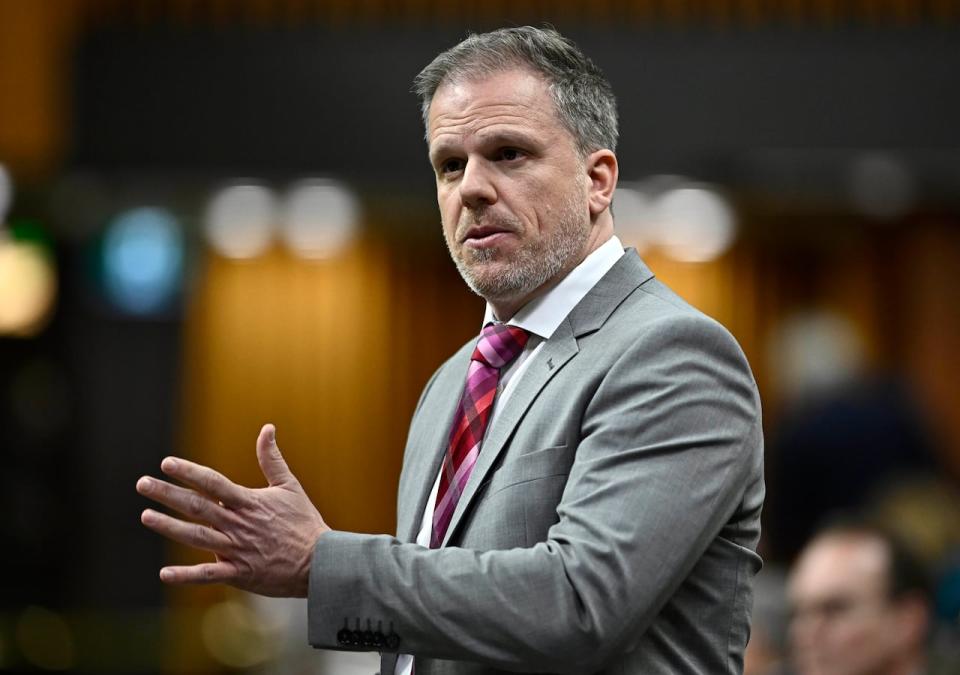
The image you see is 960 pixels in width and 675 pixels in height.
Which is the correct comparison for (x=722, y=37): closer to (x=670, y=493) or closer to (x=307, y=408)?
(x=307, y=408)

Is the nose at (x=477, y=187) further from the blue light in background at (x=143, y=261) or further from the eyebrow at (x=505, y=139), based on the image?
the blue light in background at (x=143, y=261)

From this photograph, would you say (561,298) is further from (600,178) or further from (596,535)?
(596,535)

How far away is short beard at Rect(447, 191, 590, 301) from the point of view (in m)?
2.09

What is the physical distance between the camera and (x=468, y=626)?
1.75 meters

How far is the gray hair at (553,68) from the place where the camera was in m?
2.11

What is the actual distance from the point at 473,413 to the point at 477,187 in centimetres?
31

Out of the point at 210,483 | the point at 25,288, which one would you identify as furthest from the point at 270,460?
the point at 25,288

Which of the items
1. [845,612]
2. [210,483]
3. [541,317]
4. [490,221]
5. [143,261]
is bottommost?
[143,261]

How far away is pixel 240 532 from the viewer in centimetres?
182

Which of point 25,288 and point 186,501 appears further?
point 25,288

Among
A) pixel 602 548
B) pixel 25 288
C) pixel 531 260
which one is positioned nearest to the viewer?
pixel 602 548

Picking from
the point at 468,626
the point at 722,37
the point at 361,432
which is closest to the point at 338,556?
the point at 468,626

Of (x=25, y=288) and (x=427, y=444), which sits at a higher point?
(x=427, y=444)

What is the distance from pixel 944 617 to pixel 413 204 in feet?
17.7
